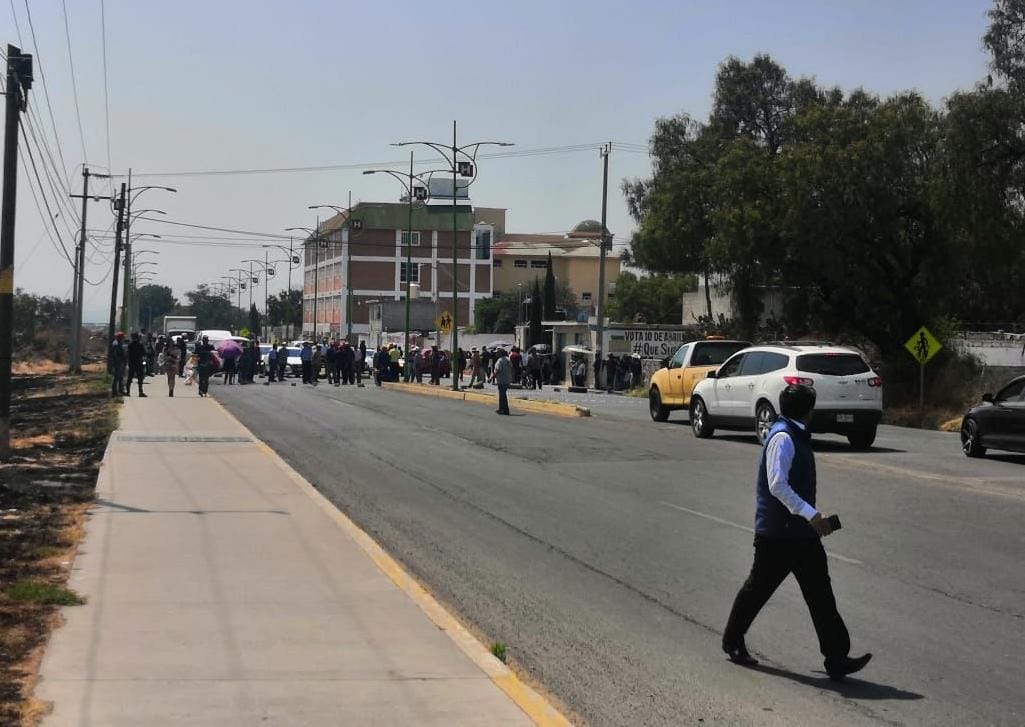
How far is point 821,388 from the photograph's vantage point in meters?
22.4

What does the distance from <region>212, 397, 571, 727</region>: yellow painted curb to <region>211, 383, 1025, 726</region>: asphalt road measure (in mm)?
247

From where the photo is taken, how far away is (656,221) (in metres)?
51.4

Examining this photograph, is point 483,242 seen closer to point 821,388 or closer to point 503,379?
point 503,379

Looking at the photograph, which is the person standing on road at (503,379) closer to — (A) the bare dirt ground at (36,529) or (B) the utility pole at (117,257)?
(A) the bare dirt ground at (36,529)

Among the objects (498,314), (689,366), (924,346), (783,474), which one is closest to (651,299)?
(498,314)

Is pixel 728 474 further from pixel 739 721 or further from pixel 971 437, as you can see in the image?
pixel 739 721

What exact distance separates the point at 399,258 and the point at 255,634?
123 m

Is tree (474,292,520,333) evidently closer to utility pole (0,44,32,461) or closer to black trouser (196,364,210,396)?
black trouser (196,364,210,396)

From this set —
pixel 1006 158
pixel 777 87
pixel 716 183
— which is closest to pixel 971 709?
pixel 1006 158

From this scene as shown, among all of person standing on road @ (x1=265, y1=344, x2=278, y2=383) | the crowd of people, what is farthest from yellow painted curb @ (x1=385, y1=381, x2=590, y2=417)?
person standing on road @ (x1=265, y1=344, x2=278, y2=383)

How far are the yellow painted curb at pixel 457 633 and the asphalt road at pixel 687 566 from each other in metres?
0.25

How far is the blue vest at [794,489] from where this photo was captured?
7.11 m

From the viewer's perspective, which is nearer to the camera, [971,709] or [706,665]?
[971,709]

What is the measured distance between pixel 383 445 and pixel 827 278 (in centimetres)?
2366
